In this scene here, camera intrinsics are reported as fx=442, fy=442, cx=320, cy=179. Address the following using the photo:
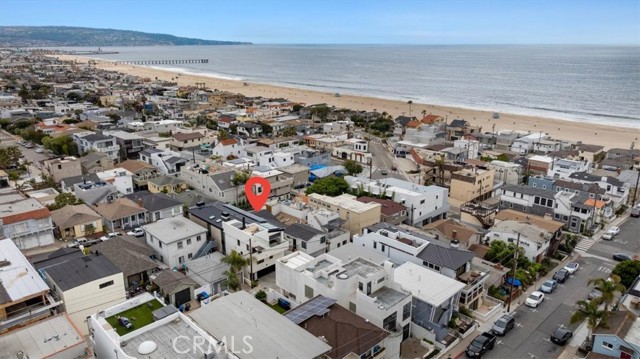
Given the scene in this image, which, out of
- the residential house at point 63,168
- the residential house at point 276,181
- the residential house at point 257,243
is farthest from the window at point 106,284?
the residential house at point 63,168

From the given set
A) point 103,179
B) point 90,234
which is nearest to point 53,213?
point 90,234

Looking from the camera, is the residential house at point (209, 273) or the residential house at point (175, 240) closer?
the residential house at point (209, 273)

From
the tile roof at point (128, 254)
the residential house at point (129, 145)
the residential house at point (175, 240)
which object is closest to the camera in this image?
the tile roof at point (128, 254)

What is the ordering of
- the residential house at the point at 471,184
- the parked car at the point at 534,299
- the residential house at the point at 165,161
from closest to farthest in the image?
the parked car at the point at 534,299 < the residential house at the point at 471,184 < the residential house at the point at 165,161

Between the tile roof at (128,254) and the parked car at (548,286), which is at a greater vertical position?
the tile roof at (128,254)

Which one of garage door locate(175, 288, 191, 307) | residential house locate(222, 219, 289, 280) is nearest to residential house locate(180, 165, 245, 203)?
residential house locate(222, 219, 289, 280)

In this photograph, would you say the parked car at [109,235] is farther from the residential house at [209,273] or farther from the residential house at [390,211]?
the residential house at [390,211]

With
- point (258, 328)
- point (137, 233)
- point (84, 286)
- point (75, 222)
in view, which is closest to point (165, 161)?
point (137, 233)
